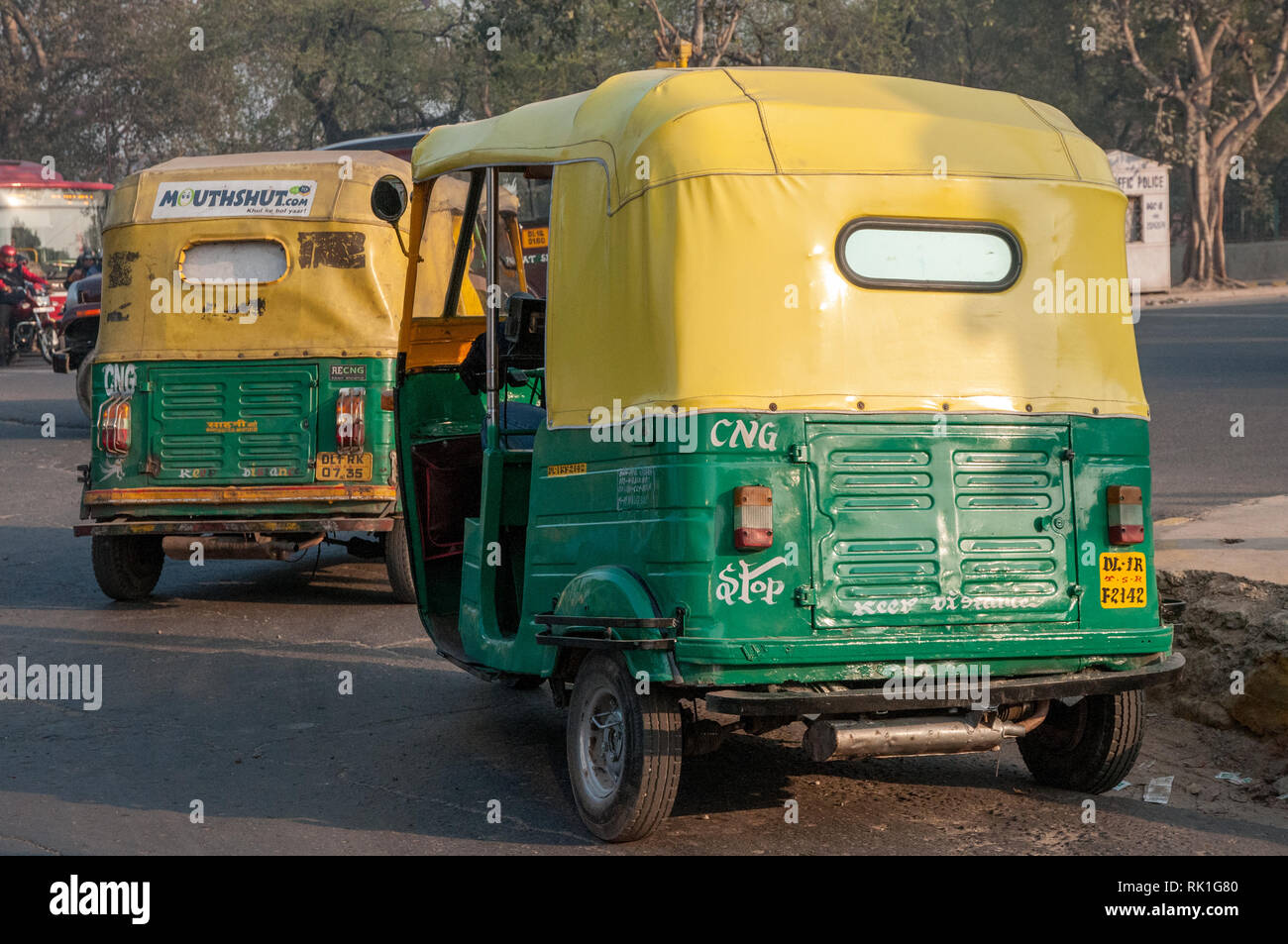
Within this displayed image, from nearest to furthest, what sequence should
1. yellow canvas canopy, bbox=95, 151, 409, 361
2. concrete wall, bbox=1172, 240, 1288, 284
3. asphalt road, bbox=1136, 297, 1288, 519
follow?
1. yellow canvas canopy, bbox=95, 151, 409, 361
2. asphalt road, bbox=1136, 297, 1288, 519
3. concrete wall, bbox=1172, 240, 1288, 284

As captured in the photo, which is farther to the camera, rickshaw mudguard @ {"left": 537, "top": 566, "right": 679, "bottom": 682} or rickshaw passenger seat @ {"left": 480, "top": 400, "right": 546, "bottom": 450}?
rickshaw passenger seat @ {"left": 480, "top": 400, "right": 546, "bottom": 450}

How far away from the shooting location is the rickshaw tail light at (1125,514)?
5223 mm

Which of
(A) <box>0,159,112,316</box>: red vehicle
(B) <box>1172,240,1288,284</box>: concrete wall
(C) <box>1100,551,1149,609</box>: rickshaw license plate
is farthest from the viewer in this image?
(B) <box>1172,240,1288,284</box>: concrete wall

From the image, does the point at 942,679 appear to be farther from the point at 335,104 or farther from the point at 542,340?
the point at 335,104

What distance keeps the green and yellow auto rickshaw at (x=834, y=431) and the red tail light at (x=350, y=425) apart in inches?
160

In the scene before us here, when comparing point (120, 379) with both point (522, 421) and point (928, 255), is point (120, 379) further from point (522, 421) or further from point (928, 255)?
point (928, 255)

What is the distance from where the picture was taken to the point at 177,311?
9.72 m

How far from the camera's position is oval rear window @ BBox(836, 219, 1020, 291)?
511 centimetres

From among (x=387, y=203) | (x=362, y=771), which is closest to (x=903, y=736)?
(x=362, y=771)

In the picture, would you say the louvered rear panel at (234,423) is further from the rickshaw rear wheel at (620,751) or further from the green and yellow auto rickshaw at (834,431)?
the rickshaw rear wheel at (620,751)

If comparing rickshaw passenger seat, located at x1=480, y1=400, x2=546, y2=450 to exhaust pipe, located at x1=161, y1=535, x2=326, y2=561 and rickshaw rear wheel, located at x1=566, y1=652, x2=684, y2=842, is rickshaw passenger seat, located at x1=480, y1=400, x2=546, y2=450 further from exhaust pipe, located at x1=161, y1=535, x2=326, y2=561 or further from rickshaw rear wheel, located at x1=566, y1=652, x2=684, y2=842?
exhaust pipe, located at x1=161, y1=535, x2=326, y2=561

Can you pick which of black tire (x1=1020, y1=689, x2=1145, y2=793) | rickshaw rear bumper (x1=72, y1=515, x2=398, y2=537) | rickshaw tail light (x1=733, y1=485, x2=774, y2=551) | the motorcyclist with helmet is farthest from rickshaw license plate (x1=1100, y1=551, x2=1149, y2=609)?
the motorcyclist with helmet

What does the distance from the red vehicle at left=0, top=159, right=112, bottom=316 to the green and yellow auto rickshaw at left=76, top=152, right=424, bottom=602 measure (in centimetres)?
2657

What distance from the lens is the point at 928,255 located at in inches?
204
